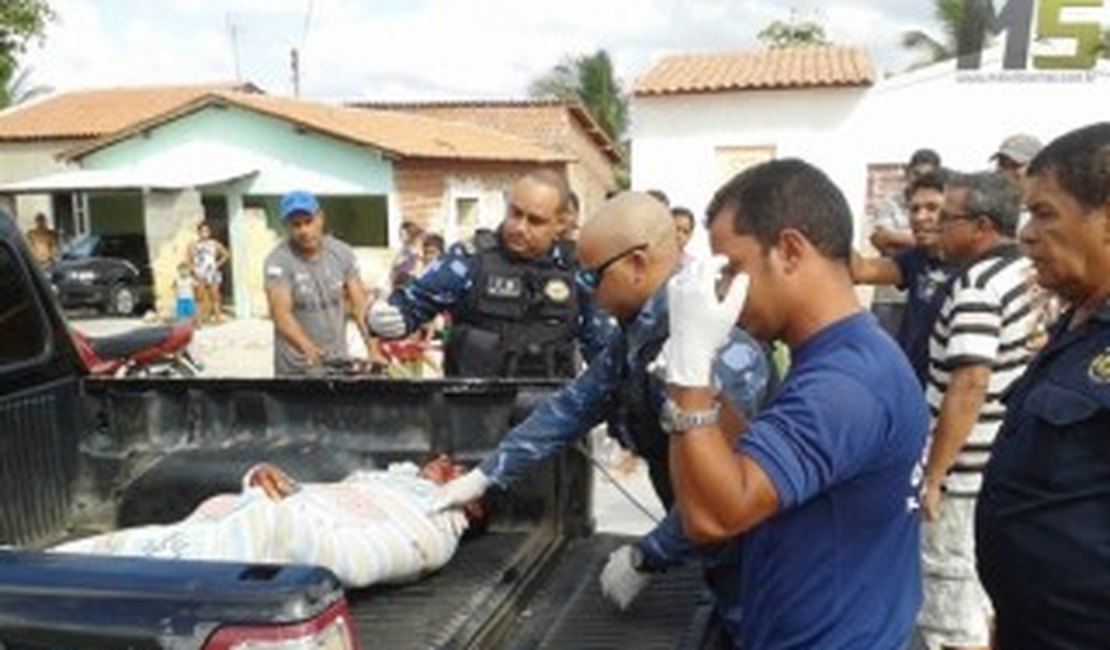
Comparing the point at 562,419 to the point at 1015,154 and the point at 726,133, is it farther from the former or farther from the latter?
the point at 726,133

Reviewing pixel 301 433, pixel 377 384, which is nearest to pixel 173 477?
pixel 301 433

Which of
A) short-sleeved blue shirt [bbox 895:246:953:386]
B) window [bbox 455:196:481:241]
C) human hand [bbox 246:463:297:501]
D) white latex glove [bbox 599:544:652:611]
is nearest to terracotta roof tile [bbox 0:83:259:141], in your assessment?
window [bbox 455:196:481:241]

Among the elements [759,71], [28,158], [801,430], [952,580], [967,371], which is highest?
[759,71]

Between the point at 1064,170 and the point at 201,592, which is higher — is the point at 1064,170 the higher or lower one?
the higher one

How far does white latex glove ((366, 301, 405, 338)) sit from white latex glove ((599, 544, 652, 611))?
5.86 ft

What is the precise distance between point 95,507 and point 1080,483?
2.82 meters

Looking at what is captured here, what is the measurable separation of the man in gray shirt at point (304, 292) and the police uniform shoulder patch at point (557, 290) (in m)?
1.46

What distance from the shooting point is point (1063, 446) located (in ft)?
6.21

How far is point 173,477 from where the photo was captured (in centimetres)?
315

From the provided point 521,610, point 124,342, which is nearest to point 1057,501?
point 521,610

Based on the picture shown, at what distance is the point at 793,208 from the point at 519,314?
262 cm

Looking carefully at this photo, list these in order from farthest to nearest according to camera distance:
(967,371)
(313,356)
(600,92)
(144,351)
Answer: (600,92)
(144,351)
(313,356)
(967,371)

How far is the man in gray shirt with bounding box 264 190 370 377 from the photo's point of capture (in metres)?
Result: 5.42

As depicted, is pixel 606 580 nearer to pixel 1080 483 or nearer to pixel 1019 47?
pixel 1080 483
